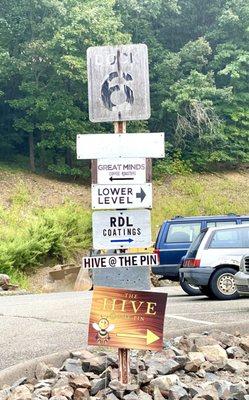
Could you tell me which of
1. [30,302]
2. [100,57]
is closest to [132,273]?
[100,57]

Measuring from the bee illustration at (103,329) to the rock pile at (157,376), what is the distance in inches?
16.2

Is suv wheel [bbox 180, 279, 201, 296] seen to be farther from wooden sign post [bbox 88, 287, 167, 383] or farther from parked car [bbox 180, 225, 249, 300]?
wooden sign post [bbox 88, 287, 167, 383]

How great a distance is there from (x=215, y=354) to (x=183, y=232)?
14.0 m

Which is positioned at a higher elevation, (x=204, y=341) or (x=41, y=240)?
(x=204, y=341)

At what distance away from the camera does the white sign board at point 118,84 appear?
6.79 metres

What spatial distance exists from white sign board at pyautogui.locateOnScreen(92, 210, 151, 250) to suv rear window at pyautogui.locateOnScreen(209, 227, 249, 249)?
34.9 ft

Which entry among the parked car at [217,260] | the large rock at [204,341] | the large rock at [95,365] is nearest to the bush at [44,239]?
the parked car at [217,260]

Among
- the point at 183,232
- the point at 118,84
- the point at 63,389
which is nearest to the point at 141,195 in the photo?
the point at 118,84

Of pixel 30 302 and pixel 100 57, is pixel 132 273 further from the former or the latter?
pixel 30 302

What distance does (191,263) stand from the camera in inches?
684

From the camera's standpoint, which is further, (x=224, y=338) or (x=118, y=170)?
(x=224, y=338)

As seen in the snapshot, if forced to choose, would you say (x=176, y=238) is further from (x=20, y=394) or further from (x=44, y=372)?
(x=20, y=394)

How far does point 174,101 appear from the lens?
4956cm

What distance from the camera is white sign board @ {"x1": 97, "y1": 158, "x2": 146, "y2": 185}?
22.2ft
